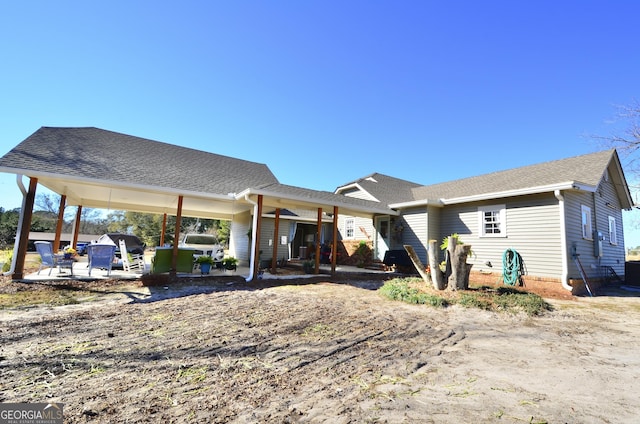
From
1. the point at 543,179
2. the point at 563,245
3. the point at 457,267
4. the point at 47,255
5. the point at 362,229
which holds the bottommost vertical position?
the point at 47,255

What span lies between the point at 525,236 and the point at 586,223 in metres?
2.45

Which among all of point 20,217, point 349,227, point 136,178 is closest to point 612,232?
point 349,227

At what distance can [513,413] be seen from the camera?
2197 mm

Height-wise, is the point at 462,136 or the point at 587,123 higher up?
the point at 462,136

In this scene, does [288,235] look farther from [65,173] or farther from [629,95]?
[629,95]

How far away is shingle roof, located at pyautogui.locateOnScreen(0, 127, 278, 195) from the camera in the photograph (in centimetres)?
798

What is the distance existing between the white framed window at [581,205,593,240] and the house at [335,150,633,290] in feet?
0.12

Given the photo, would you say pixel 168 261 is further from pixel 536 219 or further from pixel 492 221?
pixel 536 219

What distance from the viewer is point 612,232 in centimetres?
1145

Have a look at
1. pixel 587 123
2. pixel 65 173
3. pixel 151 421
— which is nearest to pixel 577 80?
pixel 587 123

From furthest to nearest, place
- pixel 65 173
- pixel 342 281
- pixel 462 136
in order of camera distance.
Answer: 1. pixel 462 136
2. pixel 342 281
3. pixel 65 173

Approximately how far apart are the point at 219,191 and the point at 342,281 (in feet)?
18.7

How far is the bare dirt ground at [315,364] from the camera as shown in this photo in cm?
219

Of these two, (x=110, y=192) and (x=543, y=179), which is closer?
(x=543, y=179)
